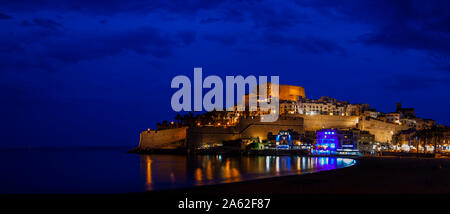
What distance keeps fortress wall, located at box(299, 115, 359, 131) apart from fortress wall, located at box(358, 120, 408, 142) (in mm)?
1744

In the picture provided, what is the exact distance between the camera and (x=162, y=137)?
233 feet

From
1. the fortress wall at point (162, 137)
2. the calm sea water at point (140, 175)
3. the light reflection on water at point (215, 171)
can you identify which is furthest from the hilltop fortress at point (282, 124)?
the light reflection on water at point (215, 171)

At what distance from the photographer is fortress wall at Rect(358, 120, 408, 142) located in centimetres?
7344

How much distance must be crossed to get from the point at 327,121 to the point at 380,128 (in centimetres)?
1043

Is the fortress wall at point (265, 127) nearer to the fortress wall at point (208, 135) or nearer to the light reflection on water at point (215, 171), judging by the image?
the fortress wall at point (208, 135)

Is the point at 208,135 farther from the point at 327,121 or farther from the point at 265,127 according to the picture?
the point at 327,121

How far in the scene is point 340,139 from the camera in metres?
60.7

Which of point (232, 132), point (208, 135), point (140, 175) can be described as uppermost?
point (232, 132)

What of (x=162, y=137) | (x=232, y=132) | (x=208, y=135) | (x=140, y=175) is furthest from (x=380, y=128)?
(x=140, y=175)

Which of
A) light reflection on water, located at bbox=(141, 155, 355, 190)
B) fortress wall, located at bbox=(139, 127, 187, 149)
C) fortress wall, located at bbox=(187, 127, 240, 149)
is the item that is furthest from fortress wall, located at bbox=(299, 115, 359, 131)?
light reflection on water, located at bbox=(141, 155, 355, 190)

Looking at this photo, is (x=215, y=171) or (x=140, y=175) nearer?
(x=140, y=175)

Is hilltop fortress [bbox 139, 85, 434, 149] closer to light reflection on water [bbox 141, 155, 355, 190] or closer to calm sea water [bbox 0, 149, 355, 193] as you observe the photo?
calm sea water [bbox 0, 149, 355, 193]

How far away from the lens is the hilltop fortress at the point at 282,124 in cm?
6662

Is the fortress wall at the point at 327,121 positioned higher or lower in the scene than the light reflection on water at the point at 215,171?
higher
